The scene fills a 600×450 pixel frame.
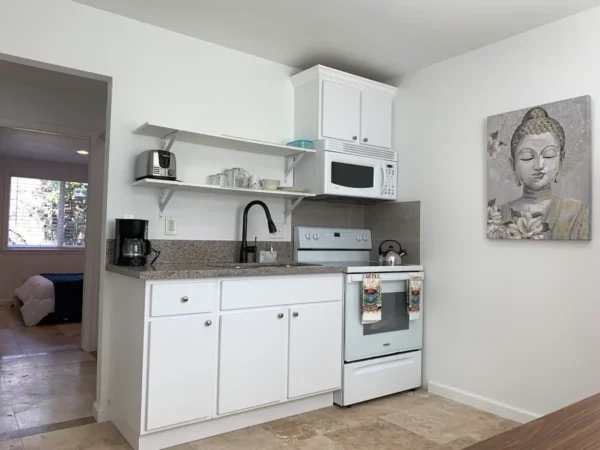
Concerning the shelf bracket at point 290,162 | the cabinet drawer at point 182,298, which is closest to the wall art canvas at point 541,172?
the shelf bracket at point 290,162

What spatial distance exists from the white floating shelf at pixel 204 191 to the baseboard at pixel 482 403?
61.5 inches

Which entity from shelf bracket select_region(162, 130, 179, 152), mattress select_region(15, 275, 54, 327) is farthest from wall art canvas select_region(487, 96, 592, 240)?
mattress select_region(15, 275, 54, 327)

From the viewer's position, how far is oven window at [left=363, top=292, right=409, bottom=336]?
302 cm

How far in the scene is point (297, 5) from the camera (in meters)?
2.53

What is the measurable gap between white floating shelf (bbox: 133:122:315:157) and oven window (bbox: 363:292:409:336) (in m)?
1.13

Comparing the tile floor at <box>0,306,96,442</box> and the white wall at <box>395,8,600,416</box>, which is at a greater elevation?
the white wall at <box>395,8,600,416</box>

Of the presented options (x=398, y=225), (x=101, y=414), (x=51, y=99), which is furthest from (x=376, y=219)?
(x=51, y=99)

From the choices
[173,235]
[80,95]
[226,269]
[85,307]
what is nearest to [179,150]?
[173,235]

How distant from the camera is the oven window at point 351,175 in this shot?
3.18 meters

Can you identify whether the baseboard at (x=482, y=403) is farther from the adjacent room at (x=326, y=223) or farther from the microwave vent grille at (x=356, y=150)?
the microwave vent grille at (x=356, y=150)

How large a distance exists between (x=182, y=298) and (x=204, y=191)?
2.92ft

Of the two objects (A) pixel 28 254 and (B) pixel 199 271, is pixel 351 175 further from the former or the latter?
(A) pixel 28 254

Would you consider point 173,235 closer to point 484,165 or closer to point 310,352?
point 310,352

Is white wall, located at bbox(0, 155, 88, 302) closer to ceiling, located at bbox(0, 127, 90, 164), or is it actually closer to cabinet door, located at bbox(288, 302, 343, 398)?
ceiling, located at bbox(0, 127, 90, 164)
